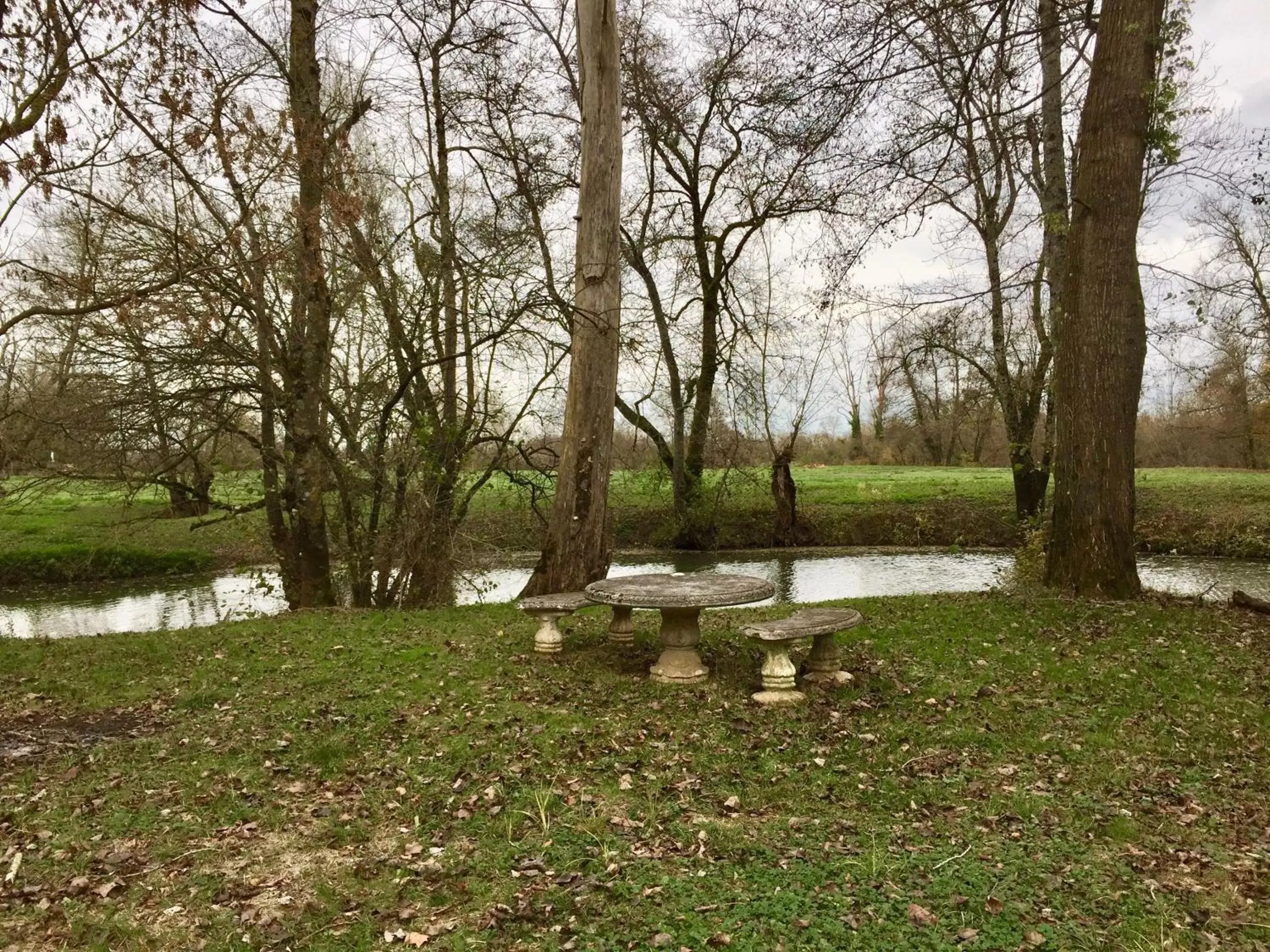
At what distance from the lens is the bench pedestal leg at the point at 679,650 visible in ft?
21.4

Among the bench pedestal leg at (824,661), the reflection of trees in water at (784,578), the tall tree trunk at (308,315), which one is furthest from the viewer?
the reflection of trees in water at (784,578)

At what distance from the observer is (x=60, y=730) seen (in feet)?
18.9

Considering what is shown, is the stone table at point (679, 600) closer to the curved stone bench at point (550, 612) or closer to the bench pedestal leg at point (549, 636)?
the curved stone bench at point (550, 612)

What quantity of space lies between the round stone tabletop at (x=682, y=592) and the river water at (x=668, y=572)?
16.3 ft

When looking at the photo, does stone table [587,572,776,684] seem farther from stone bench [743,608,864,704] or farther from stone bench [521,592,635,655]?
stone bench [521,592,635,655]

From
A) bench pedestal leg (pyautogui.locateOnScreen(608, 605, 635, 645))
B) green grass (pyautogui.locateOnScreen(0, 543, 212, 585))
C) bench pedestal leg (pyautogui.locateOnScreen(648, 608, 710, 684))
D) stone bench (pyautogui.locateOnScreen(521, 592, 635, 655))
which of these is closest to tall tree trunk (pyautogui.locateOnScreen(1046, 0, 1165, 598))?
bench pedestal leg (pyautogui.locateOnScreen(648, 608, 710, 684))

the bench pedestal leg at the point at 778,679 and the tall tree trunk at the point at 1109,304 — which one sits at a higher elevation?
the tall tree trunk at the point at 1109,304


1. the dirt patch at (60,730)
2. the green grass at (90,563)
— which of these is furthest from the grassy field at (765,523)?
the dirt patch at (60,730)

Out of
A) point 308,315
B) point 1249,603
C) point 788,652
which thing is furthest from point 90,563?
point 1249,603

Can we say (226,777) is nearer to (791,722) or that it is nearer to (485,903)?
(485,903)

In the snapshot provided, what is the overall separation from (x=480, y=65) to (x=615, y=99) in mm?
5141

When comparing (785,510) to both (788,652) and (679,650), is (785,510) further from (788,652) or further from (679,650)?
(679,650)

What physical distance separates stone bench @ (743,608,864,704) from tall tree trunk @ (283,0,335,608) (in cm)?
597

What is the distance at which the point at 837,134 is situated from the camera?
32.6 feet
